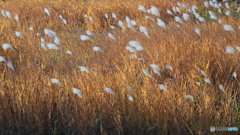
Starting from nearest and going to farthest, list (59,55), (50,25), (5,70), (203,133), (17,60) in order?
(203,133) < (5,70) < (17,60) < (59,55) < (50,25)

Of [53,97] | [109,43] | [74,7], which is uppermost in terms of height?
[53,97]

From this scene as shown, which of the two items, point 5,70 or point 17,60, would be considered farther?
point 17,60

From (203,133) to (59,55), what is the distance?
85.4 inches

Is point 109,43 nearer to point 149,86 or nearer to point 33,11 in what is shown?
point 149,86

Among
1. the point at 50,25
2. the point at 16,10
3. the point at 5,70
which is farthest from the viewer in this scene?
the point at 16,10

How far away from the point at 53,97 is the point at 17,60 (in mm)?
1145

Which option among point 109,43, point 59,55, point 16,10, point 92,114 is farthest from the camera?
point 16,10

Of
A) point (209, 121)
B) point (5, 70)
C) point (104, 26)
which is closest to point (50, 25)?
point (104, 26)

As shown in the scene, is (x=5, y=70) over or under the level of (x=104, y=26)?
over

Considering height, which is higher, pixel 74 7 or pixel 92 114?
pixel 92 114

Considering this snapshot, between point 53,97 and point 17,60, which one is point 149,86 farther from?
point 17,60

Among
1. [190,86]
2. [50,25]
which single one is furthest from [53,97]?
[50,25]

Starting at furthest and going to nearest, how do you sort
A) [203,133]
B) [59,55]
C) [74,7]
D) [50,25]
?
[74,7] → [50,25] → [59,55] → [203,133]

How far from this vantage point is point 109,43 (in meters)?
4.39
